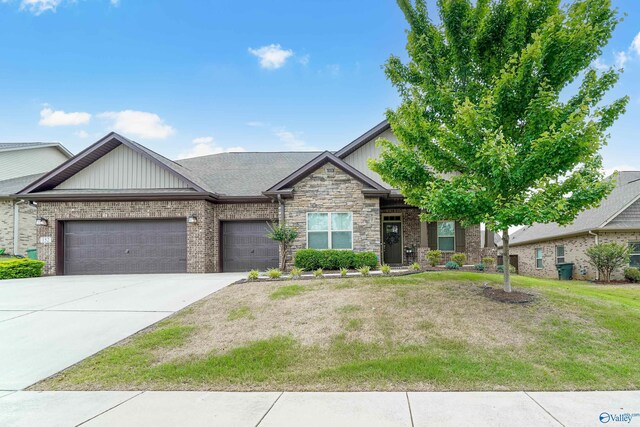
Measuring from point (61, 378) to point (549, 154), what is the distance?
8.68m

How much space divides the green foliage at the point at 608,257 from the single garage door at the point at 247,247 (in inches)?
543

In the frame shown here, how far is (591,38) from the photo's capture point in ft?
22.1

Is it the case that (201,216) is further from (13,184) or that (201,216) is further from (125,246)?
(13,184)

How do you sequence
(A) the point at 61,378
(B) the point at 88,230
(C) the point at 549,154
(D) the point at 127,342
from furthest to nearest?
1. (B) the point at 88,230
2. (C) the point at 549,154
3. (D) the point at 127,342
4. (A) the point at 61,378

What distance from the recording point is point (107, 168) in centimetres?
1486

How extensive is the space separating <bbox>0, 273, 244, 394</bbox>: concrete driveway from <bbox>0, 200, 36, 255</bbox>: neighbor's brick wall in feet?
19.7

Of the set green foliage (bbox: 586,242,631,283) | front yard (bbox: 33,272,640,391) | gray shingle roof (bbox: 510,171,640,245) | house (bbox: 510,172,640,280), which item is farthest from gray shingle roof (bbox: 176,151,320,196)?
green foliage (bbox: 586,242,631,283)

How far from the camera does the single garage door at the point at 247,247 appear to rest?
50.4 feet

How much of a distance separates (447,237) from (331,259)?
19.0 feet

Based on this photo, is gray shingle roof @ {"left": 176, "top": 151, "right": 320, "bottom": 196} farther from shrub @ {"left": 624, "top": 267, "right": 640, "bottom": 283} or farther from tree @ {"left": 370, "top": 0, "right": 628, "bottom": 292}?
shrub @ {"left": 624, "top": 267, "right": 640, "bottom": 283}

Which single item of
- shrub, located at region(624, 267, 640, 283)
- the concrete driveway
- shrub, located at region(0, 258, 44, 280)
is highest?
shrub, located at region(0, 258, 44, 280)

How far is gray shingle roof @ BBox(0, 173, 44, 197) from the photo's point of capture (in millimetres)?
17188
